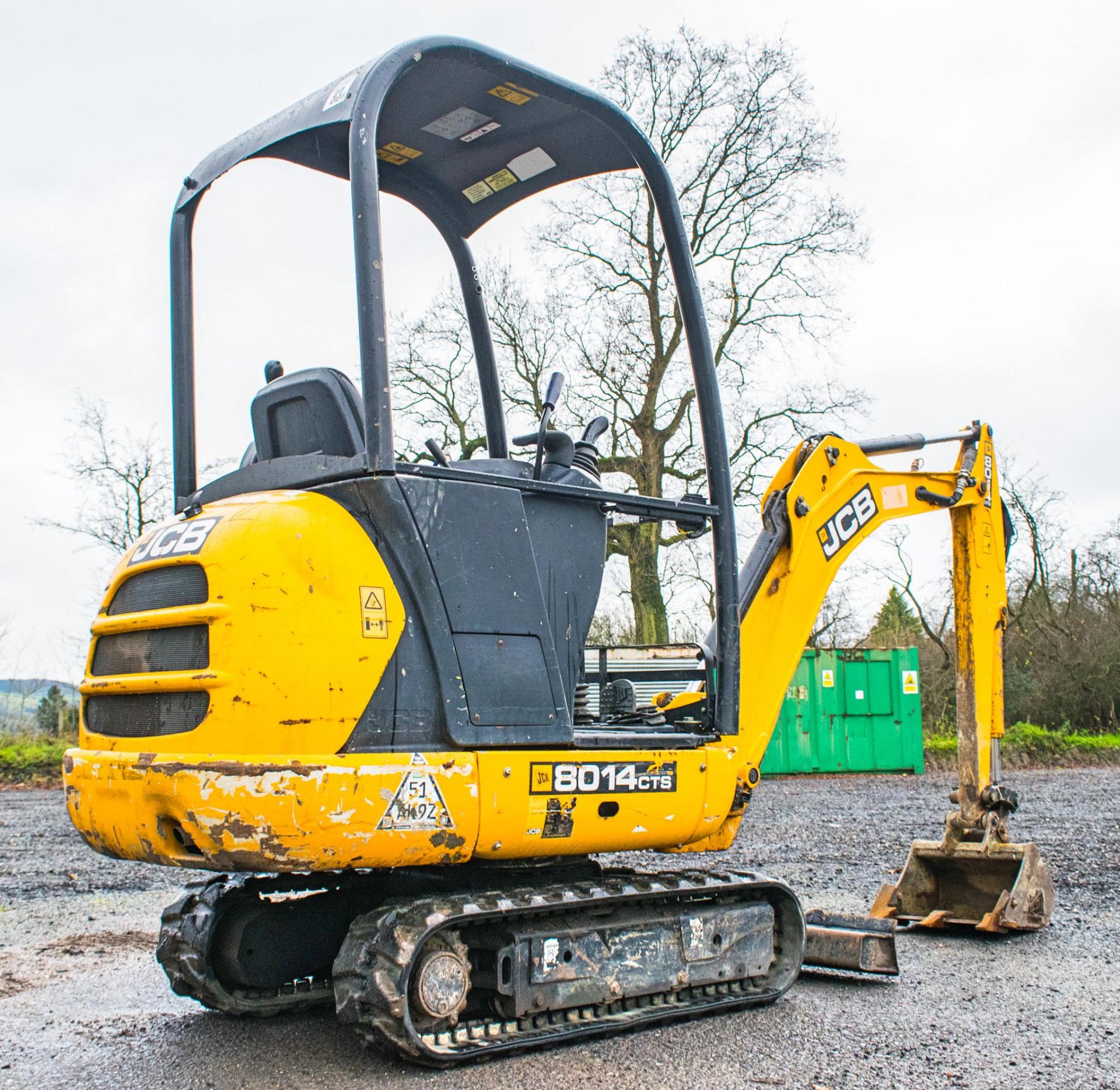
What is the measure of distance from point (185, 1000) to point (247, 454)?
230 centimetres

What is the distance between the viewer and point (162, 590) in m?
3.83

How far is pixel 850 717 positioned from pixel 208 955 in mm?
14569

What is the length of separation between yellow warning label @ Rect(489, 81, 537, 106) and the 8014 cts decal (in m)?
2.36

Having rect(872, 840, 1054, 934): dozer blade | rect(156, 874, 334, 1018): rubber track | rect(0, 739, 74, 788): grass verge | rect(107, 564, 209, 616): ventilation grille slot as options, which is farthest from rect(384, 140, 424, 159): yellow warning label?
rect(0, 739, 74, 788): grass verge

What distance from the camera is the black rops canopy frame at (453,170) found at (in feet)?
12.3

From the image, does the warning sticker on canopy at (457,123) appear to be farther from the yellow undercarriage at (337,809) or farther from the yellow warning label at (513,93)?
the yellow undercarriage at (337,809)

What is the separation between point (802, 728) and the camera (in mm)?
17469

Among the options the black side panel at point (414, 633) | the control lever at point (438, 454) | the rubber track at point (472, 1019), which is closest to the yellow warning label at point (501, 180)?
the control lever at point (438, 454)

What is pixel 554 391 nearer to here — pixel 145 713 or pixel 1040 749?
pixel 145 713

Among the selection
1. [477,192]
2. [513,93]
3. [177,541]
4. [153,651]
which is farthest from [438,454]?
[477,192]

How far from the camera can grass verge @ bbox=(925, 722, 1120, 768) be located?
20.3 meters

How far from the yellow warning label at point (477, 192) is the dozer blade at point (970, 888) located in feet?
12.9

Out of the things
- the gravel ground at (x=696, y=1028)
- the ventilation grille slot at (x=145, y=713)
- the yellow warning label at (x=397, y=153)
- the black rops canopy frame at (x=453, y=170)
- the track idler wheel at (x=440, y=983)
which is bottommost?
the gravel ground at (x=696, y=1028)

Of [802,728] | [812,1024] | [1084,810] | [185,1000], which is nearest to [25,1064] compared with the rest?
[185,1000]
